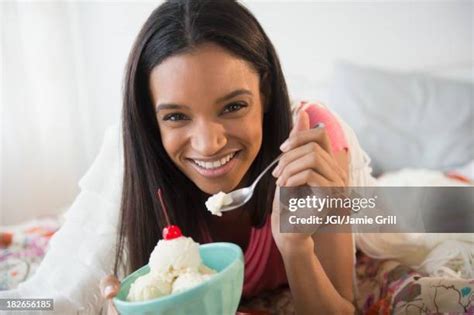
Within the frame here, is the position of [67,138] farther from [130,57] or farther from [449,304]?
[449,304]

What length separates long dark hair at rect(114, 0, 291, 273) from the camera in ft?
1.98

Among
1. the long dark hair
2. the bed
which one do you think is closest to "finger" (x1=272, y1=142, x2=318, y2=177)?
the long dark hair

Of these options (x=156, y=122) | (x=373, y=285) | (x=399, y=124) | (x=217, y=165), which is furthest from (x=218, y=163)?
(x=399, y=124)

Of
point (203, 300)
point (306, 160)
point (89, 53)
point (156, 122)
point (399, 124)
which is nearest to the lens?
point (203, 300)

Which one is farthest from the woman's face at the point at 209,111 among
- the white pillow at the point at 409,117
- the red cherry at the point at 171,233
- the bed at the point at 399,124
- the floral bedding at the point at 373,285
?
the white pillow at the point at 409,117

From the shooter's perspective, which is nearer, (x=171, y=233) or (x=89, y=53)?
(x=171, y=233)

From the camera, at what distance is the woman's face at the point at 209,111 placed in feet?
1.91

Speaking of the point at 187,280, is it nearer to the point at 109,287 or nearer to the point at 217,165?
the point at 109,287

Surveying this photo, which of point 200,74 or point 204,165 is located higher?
point 200,74

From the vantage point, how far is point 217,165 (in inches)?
24.7

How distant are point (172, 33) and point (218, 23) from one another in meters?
0.06

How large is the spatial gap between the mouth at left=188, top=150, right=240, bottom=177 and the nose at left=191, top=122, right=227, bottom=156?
0.09 feet

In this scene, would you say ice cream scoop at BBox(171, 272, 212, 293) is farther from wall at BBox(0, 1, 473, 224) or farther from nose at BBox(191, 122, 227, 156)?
wall at BBox(0, 1, 473, 224)

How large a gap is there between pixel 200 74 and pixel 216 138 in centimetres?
8
